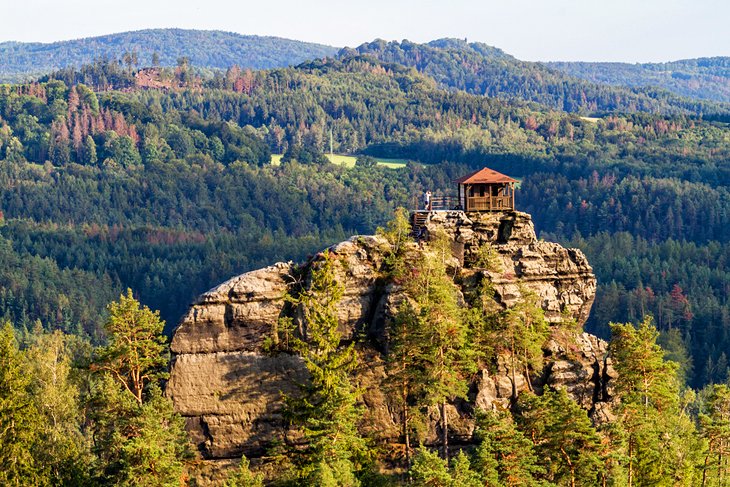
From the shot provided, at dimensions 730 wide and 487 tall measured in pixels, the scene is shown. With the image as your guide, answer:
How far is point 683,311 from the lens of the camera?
652ft

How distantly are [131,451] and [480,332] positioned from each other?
20.8 m

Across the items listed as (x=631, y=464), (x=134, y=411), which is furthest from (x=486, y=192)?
(x=134, y=411)

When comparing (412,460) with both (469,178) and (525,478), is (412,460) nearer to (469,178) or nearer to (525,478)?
(525,478)

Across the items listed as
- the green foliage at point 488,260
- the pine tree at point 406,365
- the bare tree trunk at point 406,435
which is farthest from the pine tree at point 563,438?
the green foliage at point 488,260

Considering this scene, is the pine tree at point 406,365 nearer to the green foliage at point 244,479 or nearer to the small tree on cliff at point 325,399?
the small tree on cliff at point 325,399

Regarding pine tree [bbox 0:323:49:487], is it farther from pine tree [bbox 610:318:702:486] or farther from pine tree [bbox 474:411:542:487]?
pine tree [bbox 610:318:702:486]

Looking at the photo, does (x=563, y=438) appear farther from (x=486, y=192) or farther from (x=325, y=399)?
(x=486, y=192)

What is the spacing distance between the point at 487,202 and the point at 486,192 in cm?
69

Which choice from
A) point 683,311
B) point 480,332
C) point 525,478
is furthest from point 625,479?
point 683,311

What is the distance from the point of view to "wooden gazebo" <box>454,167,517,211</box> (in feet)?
264

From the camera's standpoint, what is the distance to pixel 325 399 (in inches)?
2653

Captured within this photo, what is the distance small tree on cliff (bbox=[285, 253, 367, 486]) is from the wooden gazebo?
1321 centimetres

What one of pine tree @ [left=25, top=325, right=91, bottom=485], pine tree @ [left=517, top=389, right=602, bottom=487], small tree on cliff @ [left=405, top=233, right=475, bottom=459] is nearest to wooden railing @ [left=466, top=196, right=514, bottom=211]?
small tree on cliff @ [left=405, top=233, right=475, bottom=459]

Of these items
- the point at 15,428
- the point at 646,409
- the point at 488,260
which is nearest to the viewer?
the point at 15,428
